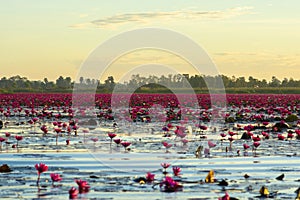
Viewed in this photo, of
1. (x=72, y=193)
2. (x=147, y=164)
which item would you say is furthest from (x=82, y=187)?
(x=147, y=164)

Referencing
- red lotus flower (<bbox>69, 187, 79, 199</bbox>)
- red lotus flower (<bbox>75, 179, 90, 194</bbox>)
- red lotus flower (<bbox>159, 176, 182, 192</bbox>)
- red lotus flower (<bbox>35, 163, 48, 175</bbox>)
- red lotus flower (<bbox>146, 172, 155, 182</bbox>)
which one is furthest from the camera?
red lotus flower (<bbox>146, 172, 155, 182</bbox>)

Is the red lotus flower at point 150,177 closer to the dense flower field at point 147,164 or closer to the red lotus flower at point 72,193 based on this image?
the dense flower field at point 147,164

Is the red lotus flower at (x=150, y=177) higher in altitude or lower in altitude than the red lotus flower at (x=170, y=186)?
higher

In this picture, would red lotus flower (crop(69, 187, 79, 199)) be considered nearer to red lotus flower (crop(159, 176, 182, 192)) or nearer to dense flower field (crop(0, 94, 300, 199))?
dense flower field (crop(0, 94, 300, 199))

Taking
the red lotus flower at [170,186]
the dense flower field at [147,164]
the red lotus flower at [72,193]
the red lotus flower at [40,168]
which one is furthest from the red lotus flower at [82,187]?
the red lotus flower at [170,186]

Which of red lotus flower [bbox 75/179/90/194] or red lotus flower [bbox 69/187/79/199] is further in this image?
red lotus flower [bbox 75/179/90/194]

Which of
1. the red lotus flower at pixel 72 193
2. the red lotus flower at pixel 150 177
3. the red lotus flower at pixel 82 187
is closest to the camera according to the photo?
the red lotus flower at pixel 72 193

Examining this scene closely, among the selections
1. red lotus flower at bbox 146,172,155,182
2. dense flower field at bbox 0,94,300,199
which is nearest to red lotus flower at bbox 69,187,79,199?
dense flower field at bbox 0,94,300,199

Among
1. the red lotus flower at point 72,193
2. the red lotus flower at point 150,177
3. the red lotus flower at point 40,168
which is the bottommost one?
the red lotus flower at point 72,193

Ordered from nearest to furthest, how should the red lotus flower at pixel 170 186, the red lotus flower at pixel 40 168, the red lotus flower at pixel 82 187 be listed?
1. the red lotus flower at pixel 82 187
2. the red lotus flower at pixel 170 186
3. the red lotus flower at pixel 40 168

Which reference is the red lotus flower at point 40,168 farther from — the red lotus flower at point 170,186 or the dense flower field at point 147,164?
the red lotus flower at point 170,186

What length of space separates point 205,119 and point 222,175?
13.4 m

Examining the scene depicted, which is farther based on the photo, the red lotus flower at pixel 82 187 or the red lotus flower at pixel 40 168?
the red lotus flower at pixel 40 168

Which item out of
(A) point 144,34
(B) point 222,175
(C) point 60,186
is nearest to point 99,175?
(C) point 60,186
